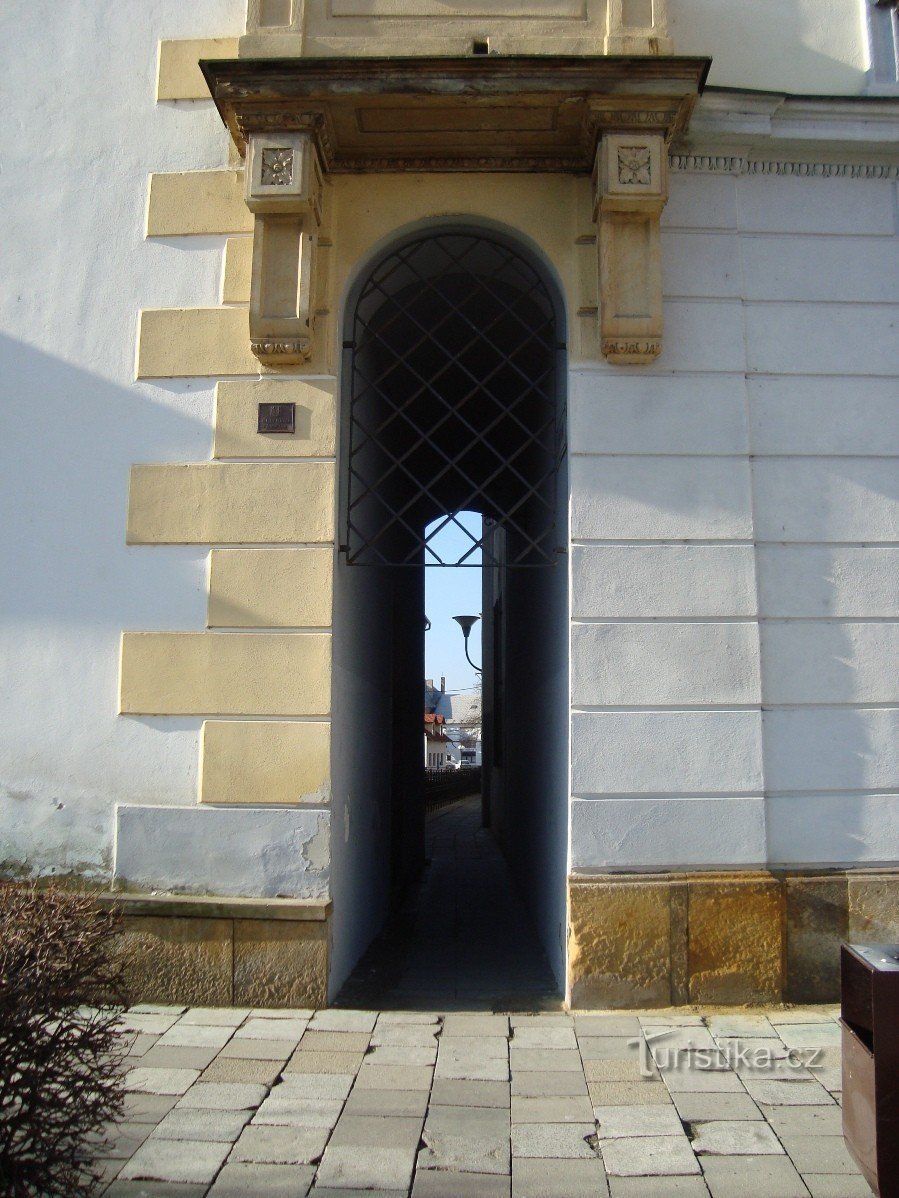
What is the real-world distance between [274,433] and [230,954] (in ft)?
9.61

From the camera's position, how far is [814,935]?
4957 millimetres

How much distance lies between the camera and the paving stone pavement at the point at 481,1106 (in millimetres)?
3199

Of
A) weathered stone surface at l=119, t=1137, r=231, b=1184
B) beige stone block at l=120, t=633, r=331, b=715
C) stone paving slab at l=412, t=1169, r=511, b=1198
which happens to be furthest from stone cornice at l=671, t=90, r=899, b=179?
weathered stone surface at l=119, t=1137, r=231, b=1184

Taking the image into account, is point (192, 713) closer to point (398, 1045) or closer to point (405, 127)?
point (398, 1045)

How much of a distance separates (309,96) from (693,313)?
253cm

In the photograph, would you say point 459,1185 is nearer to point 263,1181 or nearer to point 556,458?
point 263,1181

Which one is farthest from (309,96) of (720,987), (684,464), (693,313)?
(720,987)

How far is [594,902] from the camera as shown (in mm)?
4875

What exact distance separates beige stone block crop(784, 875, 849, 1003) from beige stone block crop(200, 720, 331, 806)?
2653mm

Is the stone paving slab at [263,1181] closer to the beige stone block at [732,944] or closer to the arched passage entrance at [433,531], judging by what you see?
the arched passage entrance at [433,531]

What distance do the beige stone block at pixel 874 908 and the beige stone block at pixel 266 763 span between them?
297cm

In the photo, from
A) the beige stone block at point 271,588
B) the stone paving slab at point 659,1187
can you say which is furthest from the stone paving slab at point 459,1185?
the beige stone block at point 271,588

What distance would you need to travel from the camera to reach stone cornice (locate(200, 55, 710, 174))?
4977mm

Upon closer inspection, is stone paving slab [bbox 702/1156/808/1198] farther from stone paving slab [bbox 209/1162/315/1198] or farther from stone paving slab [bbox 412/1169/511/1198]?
stone paving slab [bbox 209/1162/315/1198]
